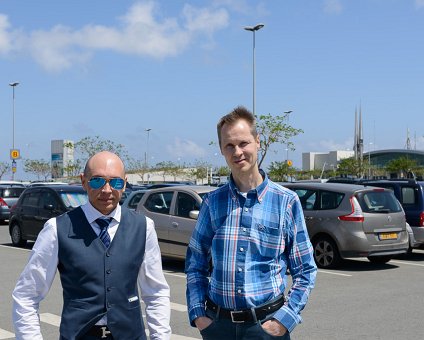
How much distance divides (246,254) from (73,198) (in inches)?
521

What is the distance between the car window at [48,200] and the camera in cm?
1578

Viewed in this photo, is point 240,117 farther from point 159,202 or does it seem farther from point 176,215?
point 159,202

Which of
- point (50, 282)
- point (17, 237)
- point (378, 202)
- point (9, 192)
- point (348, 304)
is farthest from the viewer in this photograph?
point (9, 192)

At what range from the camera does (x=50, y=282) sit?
307cm

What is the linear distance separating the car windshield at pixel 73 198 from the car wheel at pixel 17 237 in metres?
1.87

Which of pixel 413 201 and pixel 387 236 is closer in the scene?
pixel 387 236

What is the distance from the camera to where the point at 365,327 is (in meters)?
7.52

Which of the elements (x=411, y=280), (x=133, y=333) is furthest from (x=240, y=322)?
(x=411, y=280)

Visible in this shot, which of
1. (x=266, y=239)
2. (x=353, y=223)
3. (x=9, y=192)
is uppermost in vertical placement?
(x=266, y=239)

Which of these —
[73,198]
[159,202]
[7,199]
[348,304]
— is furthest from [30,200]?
[348,304]

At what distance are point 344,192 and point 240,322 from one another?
985 centimetres

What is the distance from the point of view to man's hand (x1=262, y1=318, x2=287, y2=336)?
122 inches

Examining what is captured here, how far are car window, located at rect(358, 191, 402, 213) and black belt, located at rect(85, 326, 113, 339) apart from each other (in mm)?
10024

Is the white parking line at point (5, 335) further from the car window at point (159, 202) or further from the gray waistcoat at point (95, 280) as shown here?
the car window at point (159, 202)
